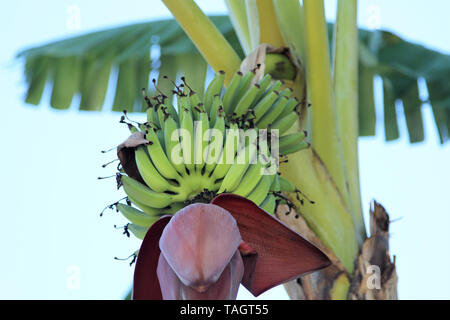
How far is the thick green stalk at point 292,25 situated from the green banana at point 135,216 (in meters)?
0.57

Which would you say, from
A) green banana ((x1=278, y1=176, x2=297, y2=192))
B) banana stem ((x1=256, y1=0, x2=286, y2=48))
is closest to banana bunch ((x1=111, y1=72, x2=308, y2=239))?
green banana ((x1=278, y1=176, x2=297, y2=192))

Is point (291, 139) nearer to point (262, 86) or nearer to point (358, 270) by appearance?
point (262, 86)

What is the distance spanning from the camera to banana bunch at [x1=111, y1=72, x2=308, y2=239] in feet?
2.54

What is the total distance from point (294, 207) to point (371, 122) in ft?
4.77

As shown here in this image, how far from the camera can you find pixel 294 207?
1.09 metres

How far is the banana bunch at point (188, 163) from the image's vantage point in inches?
30.5

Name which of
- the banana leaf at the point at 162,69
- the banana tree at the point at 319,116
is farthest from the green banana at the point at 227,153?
the banana leaf at the point at 162,69

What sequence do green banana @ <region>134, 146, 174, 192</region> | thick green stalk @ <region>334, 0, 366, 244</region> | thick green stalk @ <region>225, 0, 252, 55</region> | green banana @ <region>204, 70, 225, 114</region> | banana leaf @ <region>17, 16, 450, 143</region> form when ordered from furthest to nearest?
1. banana leaf @ <region>17, 16, 450, 143</region>
2. thick green stalk @ <region>225, 0, 252, 55</region>
3. thick green stalk @ <region>334, 0, 366, 244</region>
4. green banana @ <region>204, 70, 225, 114</region>
5. green banana @ <region>134, 146, 174, 192</region>

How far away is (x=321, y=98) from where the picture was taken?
117cm

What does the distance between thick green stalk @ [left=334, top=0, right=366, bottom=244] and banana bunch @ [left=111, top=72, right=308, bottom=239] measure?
39 cm

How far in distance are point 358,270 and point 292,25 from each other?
0.56 m

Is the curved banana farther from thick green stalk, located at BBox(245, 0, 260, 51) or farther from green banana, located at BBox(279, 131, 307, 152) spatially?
thick green stalk, located at BBox(245, 0, 260, 51)

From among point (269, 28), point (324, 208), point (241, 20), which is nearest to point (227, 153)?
point (324, 208)

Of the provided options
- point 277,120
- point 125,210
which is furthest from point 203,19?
point 125,210
